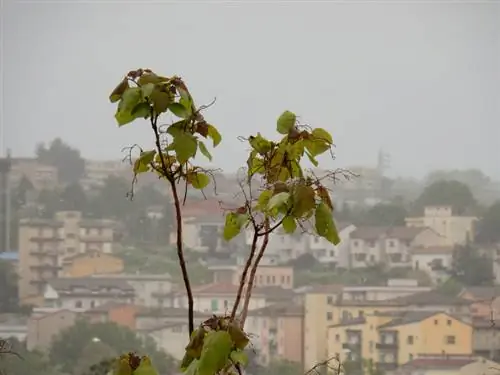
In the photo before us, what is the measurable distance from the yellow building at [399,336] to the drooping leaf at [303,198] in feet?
2.53

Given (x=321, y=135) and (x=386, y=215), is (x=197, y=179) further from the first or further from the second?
(x=386, y=215)

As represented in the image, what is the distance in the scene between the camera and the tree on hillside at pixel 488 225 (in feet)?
6.07

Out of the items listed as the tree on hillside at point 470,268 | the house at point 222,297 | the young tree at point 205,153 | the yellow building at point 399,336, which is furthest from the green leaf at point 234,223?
the tree on hillside at point 470,268

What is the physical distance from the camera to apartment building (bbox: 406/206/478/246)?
1.85 m

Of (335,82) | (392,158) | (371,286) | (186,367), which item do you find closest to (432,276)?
(371,286)

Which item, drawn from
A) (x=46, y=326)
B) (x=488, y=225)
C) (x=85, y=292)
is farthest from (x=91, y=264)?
(x=488, y=225)

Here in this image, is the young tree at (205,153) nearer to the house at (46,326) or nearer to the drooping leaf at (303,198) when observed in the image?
the drooping leaf at (303,198)

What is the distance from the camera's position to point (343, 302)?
1.84m

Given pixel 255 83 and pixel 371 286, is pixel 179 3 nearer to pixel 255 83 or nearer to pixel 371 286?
pixel 255 83

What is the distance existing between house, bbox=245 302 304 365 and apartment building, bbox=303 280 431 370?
2cm

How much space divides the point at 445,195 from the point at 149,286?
0.71 m

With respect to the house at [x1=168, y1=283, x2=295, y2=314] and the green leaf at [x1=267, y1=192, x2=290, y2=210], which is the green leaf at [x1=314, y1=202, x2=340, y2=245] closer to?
the green leaf at [x1=267, y1=192, x2=290, y2=210]

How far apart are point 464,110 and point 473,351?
1.83 ft

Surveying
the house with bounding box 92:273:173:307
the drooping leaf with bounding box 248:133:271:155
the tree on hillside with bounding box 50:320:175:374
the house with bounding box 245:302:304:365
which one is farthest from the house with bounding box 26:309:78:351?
the drooping leaf with bounding box 248:133:271:155
